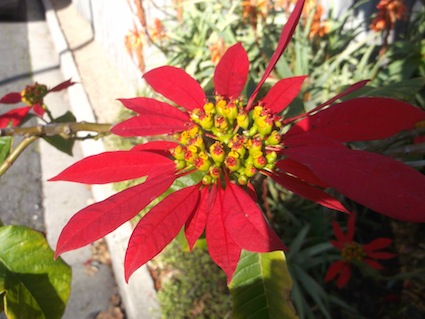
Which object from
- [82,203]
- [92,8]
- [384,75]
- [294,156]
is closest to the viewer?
Result: [294,156]

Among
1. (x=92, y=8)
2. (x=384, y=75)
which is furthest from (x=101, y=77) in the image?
(x=384, y=75)

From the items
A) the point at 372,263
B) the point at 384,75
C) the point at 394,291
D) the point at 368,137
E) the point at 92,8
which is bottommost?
the point at 394,291

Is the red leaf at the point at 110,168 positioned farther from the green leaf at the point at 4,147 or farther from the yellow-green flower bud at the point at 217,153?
the green leaf at the point at 4,147

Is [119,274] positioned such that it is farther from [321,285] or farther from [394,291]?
[394,291]

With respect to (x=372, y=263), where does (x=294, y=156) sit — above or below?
above

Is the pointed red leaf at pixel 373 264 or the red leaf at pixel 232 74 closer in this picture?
the red leaf at pixel 232 74

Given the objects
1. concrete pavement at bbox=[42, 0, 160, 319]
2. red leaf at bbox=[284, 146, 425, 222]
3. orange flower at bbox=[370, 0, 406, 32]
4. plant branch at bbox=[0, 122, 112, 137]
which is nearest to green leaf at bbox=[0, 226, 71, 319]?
plant branch at bbox=[0, 122, 112, 137]

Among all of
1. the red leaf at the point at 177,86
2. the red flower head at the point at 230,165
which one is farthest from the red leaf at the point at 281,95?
the red leaf at the point at 177,86
